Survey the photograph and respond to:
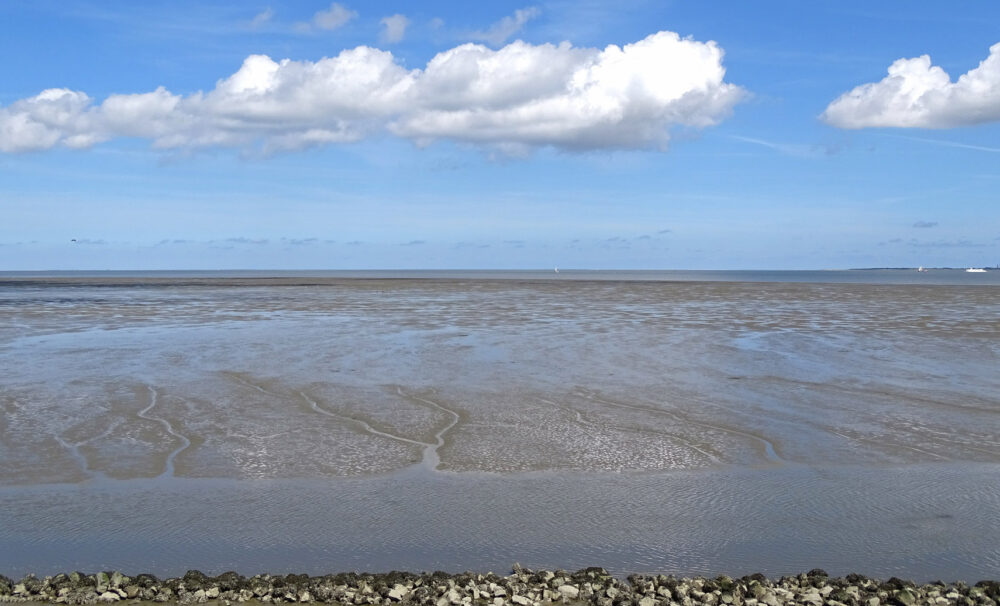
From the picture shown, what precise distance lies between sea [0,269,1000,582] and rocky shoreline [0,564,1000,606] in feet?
1.43

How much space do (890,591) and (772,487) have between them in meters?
2.99

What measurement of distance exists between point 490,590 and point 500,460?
13.4 ft

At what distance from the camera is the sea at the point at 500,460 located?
676cm

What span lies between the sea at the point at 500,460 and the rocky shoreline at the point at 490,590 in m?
0.44

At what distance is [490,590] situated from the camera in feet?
18.7

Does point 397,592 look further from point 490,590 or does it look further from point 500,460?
point 500,460

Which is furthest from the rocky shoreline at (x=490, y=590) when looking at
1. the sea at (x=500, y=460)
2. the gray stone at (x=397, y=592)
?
the sea at (x=500, y=460)

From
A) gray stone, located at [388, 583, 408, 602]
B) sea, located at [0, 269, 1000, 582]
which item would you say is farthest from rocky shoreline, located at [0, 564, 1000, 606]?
sea, located at [0, 269, 1000, 582]

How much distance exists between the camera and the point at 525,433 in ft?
36.8

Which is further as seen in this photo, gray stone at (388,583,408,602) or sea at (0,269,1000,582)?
sea at (0,269,1000,582)

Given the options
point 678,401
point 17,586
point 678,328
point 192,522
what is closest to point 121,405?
point 192,522

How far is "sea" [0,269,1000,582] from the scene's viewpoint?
22.2ft

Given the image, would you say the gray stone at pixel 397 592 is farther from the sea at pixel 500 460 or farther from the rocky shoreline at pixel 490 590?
the sea at pixel 500 460

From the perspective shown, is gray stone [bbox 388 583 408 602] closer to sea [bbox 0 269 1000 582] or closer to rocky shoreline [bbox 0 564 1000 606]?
rocky shoreline [bbox 0 564 1000 606]
